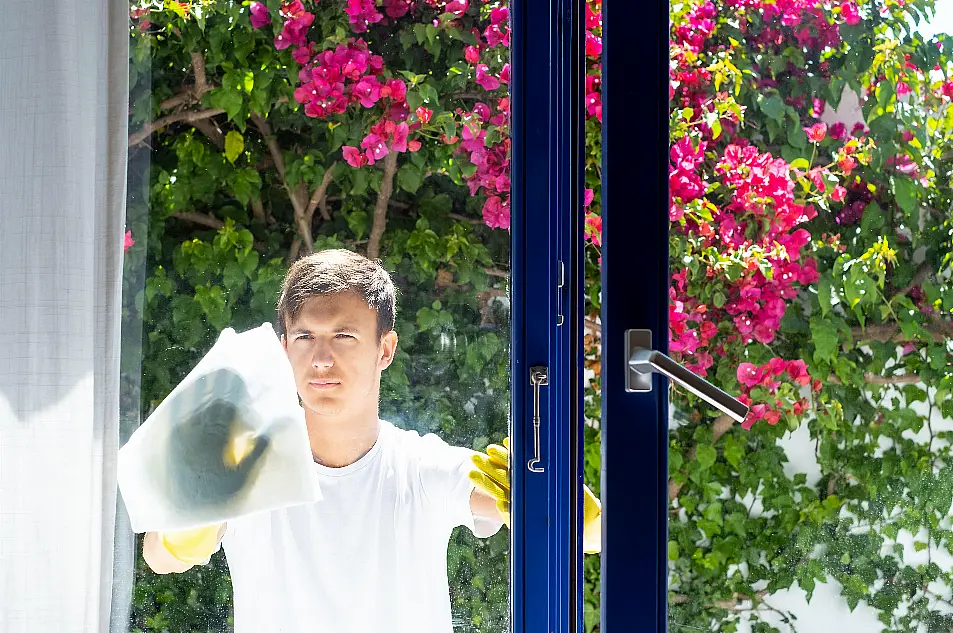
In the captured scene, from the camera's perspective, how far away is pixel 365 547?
65.5 inches

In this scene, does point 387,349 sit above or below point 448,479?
above

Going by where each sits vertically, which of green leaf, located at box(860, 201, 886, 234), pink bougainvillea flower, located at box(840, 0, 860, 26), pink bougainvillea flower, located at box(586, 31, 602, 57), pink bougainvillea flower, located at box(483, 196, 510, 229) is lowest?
green leaf, located at box(860, 201, 886, 234)

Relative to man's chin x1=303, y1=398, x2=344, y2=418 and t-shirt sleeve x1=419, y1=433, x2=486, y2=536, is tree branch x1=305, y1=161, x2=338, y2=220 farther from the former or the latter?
t-shirt sleeve x1=419, y1=433, x2=486, y2=536

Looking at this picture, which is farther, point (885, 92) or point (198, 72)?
point (198, 72)

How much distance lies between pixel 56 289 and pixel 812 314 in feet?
3.75

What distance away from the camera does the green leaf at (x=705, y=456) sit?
3.84 feet

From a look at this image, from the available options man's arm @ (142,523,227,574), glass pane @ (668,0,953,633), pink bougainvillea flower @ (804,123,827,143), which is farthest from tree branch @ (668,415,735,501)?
man's arm @ (142,523,227,574)

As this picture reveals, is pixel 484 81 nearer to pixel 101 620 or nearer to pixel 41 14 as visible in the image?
pixel 41 14

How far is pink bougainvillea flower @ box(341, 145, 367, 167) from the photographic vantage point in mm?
1627

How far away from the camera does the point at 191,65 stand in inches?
61.7

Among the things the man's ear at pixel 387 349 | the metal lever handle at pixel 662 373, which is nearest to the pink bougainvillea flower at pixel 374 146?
the man's ear at pixel 387 349

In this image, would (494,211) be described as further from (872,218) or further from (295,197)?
(872,218)

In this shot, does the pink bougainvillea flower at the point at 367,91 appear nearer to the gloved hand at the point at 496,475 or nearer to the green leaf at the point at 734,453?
the gloved hand at the point at 496,475

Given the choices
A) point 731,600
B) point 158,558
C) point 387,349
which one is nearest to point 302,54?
point 387,349
